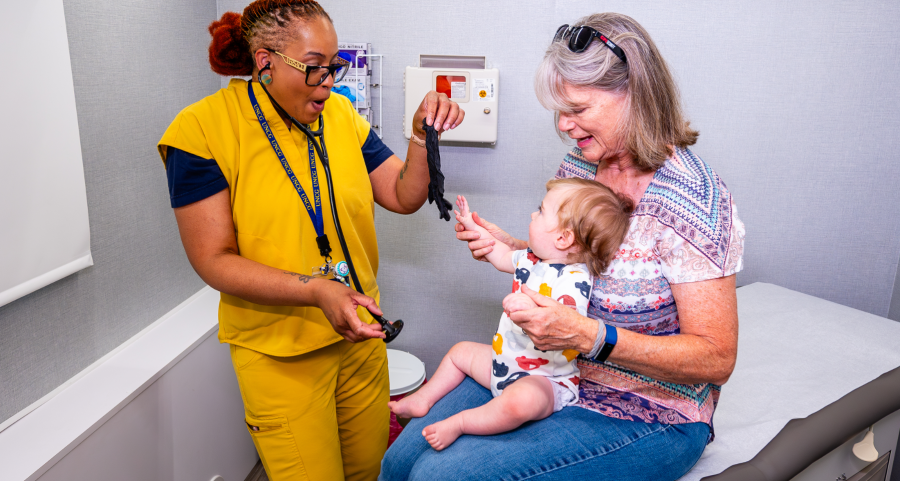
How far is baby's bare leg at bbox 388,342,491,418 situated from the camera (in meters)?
1.30

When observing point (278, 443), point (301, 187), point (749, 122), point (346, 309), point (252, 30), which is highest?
point (252, 30)

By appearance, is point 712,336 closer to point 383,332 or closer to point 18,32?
point 383,332

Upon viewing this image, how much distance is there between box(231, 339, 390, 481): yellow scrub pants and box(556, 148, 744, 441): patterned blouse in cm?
65

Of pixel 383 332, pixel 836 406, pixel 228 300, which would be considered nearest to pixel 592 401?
pixel 383 332

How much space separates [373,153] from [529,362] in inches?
30.4

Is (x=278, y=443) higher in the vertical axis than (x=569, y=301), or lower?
lower

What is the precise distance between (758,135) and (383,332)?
170cm

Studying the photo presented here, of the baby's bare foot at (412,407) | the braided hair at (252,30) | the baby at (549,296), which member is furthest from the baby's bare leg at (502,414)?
the braided hair at (252,30)

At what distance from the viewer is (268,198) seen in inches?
52.1

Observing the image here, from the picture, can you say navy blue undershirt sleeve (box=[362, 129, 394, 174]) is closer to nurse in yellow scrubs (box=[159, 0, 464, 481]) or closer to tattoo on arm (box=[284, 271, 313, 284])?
nurse in yellow scrubs (box=[159, 0, 464, 481])

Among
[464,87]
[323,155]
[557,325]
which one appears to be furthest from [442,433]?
[464,87]

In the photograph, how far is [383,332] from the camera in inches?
48.1

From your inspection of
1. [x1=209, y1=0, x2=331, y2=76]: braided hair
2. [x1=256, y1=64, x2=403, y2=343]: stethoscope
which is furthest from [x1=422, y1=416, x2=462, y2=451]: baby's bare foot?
[x1=209, y1=0, x2=331, y2=76]: braided hair

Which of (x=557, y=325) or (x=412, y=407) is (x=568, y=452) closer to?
(x=557, y=325)
